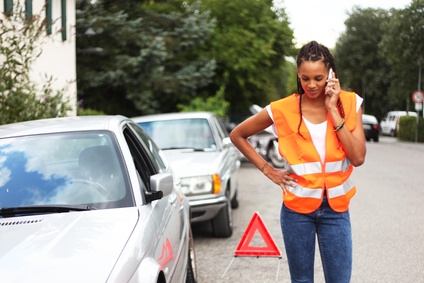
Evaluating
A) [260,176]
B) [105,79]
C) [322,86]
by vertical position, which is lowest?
[260,176]

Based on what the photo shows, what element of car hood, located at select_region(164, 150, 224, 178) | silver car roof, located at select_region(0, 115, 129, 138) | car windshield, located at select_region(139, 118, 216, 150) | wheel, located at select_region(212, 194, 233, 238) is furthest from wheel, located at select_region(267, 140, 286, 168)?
silver car roof, located at select_region(0, 115, 129, 138)

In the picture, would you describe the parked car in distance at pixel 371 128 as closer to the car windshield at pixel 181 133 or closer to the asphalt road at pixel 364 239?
the asphalt road at pixel 364 239

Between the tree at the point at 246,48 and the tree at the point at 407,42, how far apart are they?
5660 mm

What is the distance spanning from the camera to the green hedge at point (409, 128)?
39.4 m

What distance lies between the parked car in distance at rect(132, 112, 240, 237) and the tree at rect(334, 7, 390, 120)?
48.8 m

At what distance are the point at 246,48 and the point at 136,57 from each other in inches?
409

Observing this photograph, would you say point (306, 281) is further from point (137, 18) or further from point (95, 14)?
point (137, 18)

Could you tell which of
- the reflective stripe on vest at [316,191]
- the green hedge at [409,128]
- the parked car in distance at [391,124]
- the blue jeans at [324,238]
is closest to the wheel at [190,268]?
the blue jeans at [324,238]

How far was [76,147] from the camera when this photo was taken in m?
4.70

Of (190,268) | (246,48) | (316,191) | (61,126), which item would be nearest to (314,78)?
(316,191)

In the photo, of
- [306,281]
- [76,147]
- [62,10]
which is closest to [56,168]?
[76,147]

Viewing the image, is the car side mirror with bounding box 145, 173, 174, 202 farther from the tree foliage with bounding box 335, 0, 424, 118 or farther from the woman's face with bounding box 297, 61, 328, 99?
the tree foliage with bounding box 335, 0, 424, 118

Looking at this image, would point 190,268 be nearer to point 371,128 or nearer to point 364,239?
point 364,239

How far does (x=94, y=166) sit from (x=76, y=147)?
251 millimetres
